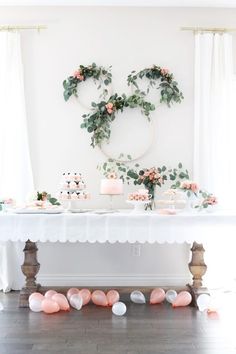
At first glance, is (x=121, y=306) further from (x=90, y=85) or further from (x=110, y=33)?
(x=110, y=33)

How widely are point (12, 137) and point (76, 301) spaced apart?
161 centimetres

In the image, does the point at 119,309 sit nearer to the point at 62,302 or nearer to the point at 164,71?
the point at 62,302

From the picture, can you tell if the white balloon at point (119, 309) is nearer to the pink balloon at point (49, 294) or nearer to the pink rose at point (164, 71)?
the pink balloon at point (49, 294)

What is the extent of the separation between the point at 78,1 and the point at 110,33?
0.41 meters

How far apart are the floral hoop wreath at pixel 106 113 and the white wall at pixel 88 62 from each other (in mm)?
102

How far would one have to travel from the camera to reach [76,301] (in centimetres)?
334

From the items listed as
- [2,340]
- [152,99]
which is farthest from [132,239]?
[152,99]

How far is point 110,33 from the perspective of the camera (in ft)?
13.3

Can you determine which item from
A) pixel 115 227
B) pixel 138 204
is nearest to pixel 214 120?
pixel 138 204

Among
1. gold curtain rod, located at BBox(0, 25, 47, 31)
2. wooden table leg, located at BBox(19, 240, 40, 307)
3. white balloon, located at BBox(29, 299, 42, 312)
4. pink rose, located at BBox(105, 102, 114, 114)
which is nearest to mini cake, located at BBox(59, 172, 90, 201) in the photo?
wooden table leg, located at BBox(19, 240, 40, 307)

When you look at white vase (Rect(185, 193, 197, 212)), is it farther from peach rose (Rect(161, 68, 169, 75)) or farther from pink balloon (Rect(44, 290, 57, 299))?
pink balloon (Rect(44, 290, 57, 299))

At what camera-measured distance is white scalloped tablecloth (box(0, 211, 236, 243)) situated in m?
3.27

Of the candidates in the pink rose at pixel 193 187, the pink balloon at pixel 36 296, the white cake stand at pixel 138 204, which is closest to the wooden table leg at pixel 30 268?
the pink balloon at pixel 36 296

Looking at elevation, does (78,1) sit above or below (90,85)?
above
